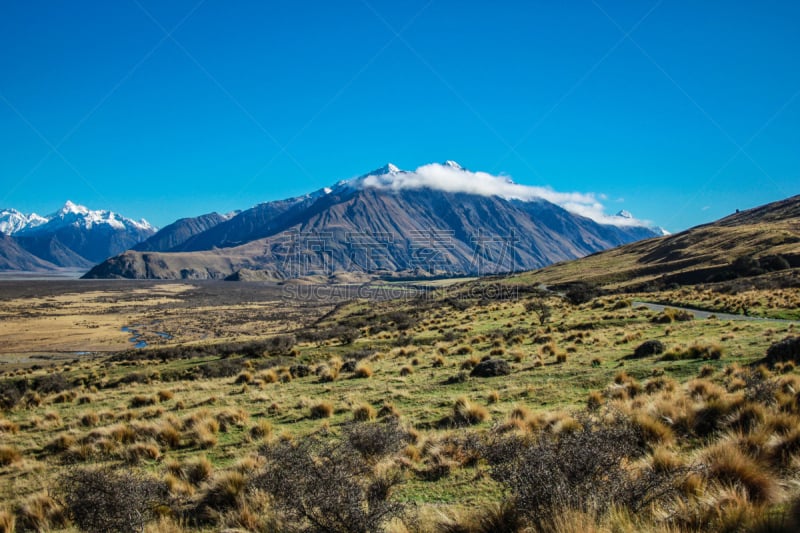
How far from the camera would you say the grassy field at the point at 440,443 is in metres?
4.78

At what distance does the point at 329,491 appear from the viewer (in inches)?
201

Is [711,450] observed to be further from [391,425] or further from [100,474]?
[100,474]

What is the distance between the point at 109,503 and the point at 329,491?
3278 millimetres

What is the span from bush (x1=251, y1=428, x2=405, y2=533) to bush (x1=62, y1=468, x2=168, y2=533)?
150 centimetres

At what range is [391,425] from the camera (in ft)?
30.7

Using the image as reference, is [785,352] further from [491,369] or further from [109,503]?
[109,503]

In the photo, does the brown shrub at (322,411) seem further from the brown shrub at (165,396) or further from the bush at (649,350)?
the bush at (649,350)

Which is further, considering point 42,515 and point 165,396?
point 165,396

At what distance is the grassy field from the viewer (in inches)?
188

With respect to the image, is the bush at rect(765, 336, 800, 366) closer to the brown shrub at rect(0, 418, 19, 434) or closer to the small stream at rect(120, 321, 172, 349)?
the brown shrub at rect(0, 418, 19, 434)

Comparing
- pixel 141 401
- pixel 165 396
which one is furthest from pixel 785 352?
pixel 141 401

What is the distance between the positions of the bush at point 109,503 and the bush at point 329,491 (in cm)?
150

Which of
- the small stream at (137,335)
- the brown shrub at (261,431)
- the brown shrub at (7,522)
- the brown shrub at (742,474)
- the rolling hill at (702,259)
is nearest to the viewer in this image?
the brown shrub at (742,474)

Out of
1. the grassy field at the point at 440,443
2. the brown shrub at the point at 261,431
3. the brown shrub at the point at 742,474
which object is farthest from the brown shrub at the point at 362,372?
the brown shrub at the point at 742,474
